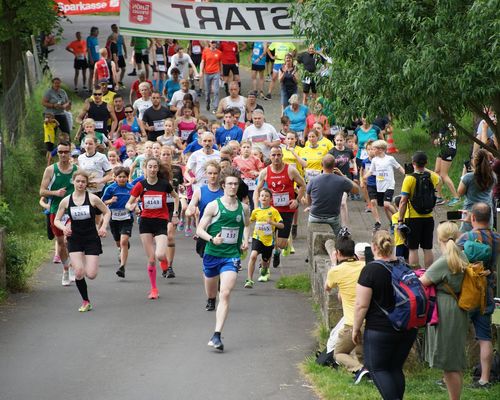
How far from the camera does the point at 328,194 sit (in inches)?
603

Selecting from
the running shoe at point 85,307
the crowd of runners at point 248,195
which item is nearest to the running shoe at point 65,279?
the crowd of runners at point 248,195

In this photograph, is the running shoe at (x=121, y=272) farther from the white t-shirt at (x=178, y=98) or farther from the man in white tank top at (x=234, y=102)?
the white t-shirt at (x=178, y=98)

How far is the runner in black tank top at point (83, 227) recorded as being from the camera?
13719mm

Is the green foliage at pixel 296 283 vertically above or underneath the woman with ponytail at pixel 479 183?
underneath

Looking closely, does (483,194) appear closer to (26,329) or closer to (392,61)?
(392,61)

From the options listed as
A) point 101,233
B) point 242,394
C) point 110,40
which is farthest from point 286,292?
point 110,40

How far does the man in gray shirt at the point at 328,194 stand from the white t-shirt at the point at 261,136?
15.6 ft

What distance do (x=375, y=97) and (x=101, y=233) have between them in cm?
385

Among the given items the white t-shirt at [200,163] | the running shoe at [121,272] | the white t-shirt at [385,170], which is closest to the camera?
the running shoe at [121,272]

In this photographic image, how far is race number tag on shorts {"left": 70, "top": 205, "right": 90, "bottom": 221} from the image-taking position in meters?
13.7

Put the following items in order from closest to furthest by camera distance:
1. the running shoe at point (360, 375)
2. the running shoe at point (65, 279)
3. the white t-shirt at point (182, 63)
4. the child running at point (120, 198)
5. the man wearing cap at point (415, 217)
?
the running shoe at point (360, 375), the man wearing cap at point (415, 217), the running shoe at point (65, 279), the child running at point (120, 198), the white t-shirt at point (182, 63)

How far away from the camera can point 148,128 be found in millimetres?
22953

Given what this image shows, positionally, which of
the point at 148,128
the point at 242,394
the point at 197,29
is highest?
the point at 197,29

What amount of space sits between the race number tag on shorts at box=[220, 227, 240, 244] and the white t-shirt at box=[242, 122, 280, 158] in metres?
7.87
